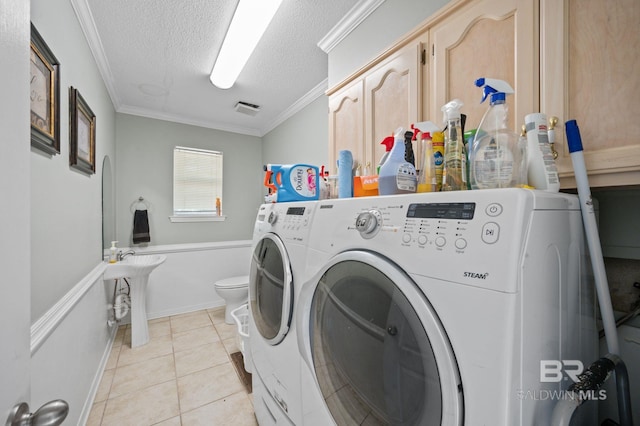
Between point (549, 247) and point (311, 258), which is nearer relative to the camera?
point (549, 247)

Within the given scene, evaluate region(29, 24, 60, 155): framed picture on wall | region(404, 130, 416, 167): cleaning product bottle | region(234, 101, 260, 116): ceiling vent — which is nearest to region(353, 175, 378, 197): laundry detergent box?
region(404, 130, 416, 167): cleaning product bottle

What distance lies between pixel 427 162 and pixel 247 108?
252 centimetres

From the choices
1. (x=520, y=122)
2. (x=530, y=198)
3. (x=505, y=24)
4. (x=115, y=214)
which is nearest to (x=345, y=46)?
(x=505, y=24)

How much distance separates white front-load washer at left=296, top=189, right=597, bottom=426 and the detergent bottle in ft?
1.88

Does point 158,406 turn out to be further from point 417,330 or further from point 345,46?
point 345,46

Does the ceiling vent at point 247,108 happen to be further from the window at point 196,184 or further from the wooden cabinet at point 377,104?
the wooden cabinet at point 377,104

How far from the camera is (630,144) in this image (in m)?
0.62

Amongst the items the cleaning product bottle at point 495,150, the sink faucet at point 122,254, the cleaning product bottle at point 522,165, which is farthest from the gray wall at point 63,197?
the cleaning product bottle at point 522,165

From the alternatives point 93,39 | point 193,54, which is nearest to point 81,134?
point 93,39

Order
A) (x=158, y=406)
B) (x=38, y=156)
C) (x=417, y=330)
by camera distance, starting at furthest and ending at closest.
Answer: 1. (x=158, y=406)
2. (x=38, y=156)
3. (x=417, y=330)

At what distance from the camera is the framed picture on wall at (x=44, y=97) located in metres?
0.96

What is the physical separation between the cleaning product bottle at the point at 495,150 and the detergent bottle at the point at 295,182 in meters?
0.79

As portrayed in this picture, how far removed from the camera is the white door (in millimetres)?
385

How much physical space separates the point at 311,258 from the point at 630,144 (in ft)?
2.90
